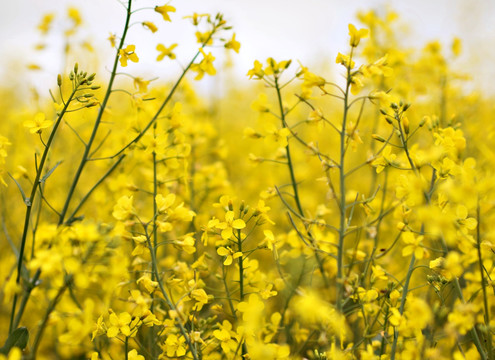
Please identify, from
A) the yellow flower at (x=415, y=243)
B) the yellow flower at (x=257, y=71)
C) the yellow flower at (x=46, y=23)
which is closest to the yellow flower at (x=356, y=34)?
the yellow flower at (x=257, y=71)

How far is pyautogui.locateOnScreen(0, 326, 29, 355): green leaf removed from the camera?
5.61 feet

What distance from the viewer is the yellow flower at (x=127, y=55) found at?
1971mm

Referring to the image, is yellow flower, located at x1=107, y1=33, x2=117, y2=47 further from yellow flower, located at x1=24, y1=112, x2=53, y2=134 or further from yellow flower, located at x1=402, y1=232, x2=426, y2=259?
yellow flower, located at x1=402, y1=232, x2=426, y2=259

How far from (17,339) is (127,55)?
1.40 metres

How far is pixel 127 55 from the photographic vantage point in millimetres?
1986

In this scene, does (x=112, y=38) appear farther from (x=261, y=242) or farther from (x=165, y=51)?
(x=261, y=242)

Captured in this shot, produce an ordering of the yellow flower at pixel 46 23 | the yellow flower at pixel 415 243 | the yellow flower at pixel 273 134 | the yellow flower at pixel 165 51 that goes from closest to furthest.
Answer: the yellow flower at pixel 415 243, the yellow flower at pixel 273 134, the yellow flower at pixel 165 51, the yellow flower at pixel 46 23

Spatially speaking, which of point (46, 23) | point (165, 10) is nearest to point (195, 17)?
point (165, 10)

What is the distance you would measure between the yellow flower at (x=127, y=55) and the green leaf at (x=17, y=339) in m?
1.32

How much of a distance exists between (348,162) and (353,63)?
5.21 metres

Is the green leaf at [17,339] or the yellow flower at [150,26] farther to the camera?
the yellow flower at [150,26]

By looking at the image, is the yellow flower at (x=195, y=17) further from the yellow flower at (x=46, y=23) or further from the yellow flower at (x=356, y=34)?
the yellow flower at (x=46, y=23)

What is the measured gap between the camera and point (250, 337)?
161 cm

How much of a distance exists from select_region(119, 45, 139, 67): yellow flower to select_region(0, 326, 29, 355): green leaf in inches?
51.9
